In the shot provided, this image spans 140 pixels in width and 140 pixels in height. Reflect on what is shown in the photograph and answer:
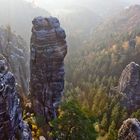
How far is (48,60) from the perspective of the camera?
88375 mm

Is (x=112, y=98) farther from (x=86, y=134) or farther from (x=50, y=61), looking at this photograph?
(x=86, y=134)

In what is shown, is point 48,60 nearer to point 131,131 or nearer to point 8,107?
point 131,131

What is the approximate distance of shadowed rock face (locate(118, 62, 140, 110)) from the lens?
154750 mm

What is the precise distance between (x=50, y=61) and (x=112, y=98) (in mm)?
79319

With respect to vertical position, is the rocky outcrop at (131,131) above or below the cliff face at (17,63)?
above

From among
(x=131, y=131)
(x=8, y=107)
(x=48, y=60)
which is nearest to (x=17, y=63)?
(x=48, y=60)

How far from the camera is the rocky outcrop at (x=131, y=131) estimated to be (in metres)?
66.7

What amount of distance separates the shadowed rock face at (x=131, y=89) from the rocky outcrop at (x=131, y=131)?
83.3m

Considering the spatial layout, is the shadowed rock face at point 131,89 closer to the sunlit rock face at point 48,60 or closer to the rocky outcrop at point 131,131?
the sunlit rock face at point 48,60

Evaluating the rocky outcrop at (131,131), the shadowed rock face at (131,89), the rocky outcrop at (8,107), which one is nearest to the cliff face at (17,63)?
the shadowed rock face at (131,89)

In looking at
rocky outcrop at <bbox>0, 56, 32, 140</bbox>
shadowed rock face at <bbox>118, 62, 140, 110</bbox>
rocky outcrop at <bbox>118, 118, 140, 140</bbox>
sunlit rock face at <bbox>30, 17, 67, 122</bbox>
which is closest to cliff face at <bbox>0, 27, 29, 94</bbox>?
sunlit rock face at <bbox>30, 17, 67, 122</bbox>

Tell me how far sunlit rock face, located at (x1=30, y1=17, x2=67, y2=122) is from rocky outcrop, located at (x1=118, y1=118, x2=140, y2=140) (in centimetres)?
2423

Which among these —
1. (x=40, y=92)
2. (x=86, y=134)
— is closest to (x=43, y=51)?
(x=40, y=92)

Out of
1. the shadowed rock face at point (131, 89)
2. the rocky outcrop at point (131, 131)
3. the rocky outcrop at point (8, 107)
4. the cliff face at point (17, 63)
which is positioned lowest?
the shadowed rock face at point (131, 89)
